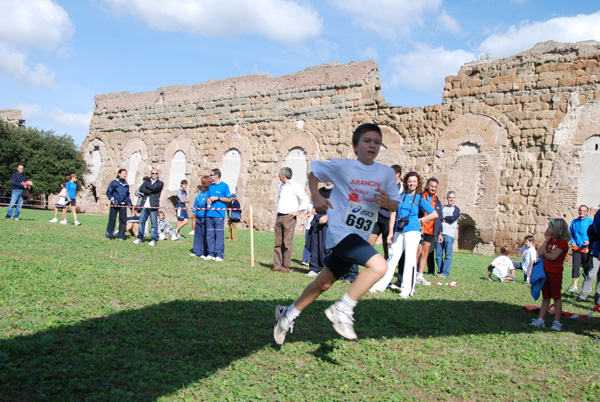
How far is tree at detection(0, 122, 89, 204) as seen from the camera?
94.9ft

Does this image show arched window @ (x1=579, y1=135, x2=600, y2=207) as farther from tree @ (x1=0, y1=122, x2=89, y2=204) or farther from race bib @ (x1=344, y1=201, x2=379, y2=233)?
tree @ (x1=0, y1=122, x2=89, y2=204)

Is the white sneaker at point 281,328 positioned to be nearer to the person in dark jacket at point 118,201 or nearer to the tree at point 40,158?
the person in dark jacket at point 118,201

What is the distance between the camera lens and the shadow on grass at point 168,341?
3.20m

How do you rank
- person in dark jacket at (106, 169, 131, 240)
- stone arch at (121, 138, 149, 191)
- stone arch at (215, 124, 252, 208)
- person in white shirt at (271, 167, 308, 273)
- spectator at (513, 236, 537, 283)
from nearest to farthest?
person in white shirt at (271, 167, 308, 273)
spectator at (513, 236, 537, 283)
person in dark jacket at (106, 169, 131, 240)
stone arch at (215, 124, 252, 208)
stone arch at (121, 138, 149, 191)

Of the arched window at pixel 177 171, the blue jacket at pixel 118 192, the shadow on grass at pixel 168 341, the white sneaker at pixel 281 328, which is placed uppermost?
the arched window at pixel 177 171

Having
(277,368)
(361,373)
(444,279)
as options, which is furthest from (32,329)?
(444,279)

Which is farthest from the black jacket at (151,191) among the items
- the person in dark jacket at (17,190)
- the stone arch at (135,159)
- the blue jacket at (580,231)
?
the stone arch at (135,159)

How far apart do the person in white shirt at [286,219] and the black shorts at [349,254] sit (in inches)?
194

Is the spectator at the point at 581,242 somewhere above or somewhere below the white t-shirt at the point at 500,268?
above

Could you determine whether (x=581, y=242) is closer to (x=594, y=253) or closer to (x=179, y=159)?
(x=594, y=253)

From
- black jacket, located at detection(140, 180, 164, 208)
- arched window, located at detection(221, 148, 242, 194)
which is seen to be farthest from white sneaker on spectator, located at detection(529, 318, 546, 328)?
arched window, located at detection(221, 148, 242, 194)

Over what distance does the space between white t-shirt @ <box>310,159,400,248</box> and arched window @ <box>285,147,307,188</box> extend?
15.9 m

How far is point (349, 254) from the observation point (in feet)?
13.3

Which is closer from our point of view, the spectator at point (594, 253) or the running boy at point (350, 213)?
the running boy at point (350, 213)
